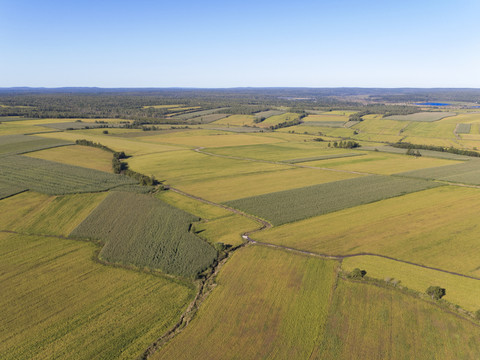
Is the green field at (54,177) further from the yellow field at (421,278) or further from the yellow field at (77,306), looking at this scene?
the yellow field at (421,278)

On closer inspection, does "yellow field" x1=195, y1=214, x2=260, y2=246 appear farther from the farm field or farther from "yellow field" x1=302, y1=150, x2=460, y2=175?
the farm field

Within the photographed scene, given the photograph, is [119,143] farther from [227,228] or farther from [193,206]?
[227,228]

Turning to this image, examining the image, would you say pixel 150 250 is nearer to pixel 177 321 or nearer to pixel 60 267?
pixel 60 267

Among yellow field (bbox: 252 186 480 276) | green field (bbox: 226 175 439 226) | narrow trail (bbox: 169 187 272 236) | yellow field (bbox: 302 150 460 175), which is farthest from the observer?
yellow field (bbox: 302 150 460 175)

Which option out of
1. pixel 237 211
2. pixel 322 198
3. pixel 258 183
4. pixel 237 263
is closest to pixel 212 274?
pixel 237 263

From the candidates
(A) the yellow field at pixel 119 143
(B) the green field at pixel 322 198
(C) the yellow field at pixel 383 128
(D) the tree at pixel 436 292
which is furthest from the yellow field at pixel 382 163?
(D) the tree at pixel 436 292

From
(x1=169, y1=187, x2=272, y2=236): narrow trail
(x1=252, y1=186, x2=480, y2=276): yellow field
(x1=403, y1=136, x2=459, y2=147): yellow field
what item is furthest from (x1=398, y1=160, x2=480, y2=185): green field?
(x1=169, y1=187, x2=272, y2=236): narrow trail

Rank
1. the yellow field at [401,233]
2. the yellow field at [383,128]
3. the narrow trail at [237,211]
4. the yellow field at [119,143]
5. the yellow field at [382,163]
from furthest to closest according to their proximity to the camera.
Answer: the yellow field at [383,128] < the yellow field at [119,143] < the yellow field at [382,163] < the narrow trail at [237,211] < the yellow field at [401,233]
